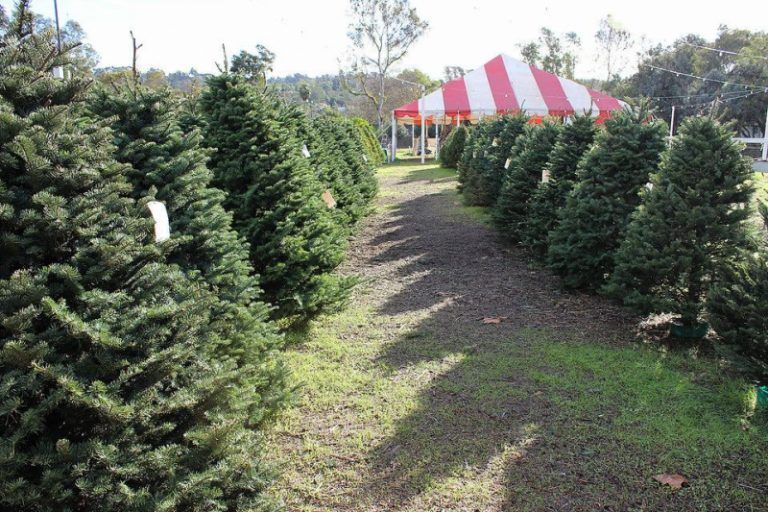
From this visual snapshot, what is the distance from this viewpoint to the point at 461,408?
3.59 meters

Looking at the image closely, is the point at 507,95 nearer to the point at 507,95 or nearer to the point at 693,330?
the point at 507,95

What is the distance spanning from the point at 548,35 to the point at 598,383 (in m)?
51.1

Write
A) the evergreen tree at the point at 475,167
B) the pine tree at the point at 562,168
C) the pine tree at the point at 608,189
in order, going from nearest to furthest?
the pine tree at the point at 608,189 < the pine tree at the point at 562,168 < the evergreen tree at the point at 475,167

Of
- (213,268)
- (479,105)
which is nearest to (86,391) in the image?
(213,268)

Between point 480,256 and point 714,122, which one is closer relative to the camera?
point 714,122

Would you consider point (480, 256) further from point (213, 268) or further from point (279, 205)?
point (213, 268)

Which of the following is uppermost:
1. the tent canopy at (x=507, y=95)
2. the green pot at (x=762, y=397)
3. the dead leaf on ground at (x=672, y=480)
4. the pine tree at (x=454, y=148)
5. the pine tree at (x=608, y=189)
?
the tent canopy at (x=507, y=95)

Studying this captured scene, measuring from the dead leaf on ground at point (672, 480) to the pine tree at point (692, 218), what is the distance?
1.98 m

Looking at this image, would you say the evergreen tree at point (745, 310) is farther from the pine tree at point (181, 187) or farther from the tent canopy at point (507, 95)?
the tent canopy at point (507, 95)

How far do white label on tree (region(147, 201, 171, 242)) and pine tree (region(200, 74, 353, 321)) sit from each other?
81.4 inches

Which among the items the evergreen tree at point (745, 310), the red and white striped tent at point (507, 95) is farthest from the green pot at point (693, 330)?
the red and white striped tent at point (507, 95)

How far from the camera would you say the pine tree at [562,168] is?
6.57 meters

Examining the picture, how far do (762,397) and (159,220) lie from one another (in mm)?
3787

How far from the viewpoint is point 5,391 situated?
5.16 ft
